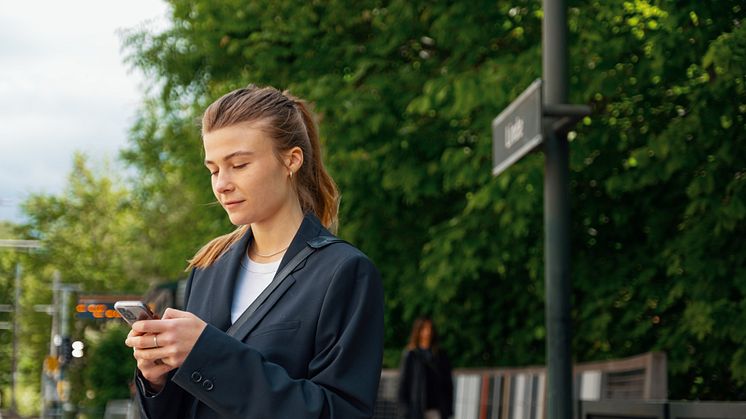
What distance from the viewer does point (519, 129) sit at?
6.92 meters

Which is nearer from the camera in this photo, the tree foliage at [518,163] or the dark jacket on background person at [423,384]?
the tree foliage at [518,163]

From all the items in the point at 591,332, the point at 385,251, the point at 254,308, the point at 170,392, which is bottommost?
the point at 170,392

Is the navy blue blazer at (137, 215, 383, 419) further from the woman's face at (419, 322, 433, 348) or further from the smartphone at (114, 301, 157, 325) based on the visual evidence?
the woman's face at (419, 322, 433, 348)

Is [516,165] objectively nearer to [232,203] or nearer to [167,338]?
[232,203]

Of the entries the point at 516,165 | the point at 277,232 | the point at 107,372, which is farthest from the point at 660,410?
the point at 107,372

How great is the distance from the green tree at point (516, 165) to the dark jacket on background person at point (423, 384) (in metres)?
0.72

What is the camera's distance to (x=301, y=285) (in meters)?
2.50

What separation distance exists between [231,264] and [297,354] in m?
0.27

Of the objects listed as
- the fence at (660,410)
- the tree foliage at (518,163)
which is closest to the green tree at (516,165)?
the tree foliage at (518,163)

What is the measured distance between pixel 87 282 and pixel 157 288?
57488 mm

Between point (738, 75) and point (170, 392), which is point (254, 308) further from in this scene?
point (738, 75)

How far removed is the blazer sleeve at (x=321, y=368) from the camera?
2.33m

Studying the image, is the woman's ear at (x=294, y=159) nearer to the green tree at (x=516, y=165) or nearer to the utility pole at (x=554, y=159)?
the utility pole at (x=554, y=159)

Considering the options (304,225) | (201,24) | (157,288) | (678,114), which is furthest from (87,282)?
(304,225)
